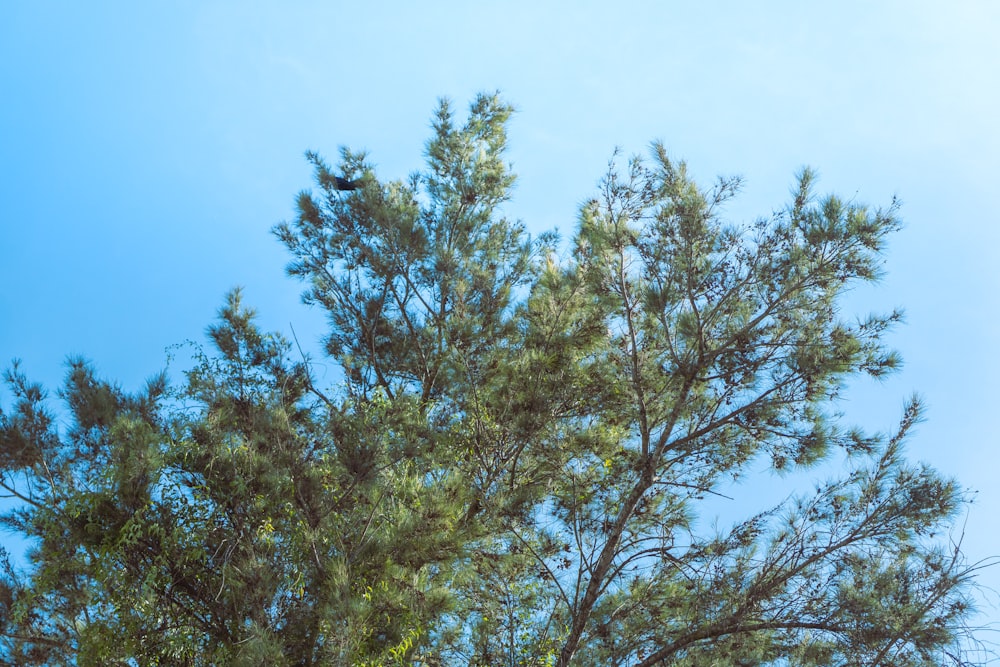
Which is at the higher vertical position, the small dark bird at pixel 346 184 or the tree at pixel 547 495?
the small dark bird at pixel 346 184

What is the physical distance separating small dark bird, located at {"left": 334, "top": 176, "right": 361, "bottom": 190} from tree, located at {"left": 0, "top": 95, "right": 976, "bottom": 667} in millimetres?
1495

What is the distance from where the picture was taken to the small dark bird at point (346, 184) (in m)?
6.64

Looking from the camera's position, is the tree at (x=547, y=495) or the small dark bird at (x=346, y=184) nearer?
the tree at (x=547, y=495)

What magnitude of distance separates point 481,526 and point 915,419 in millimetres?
2033

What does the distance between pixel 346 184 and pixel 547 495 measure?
8.48 ft

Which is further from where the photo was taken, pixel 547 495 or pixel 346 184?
pixel 346 184

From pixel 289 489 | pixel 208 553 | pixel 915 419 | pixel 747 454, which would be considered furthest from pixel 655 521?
pixel 208 553

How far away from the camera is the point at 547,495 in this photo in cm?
531

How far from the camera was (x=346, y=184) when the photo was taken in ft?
21.8

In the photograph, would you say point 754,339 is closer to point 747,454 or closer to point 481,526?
point 747,454

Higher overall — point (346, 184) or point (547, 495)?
point (346, 184)

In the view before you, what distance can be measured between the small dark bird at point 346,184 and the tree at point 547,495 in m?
1.50

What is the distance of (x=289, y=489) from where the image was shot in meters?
4.42

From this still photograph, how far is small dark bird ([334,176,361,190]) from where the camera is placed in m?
6.64
